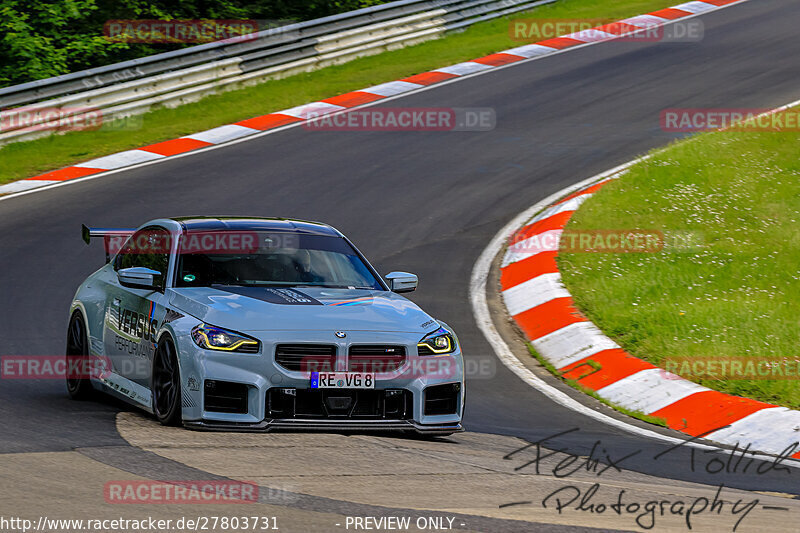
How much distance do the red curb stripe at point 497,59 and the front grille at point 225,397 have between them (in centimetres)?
1650

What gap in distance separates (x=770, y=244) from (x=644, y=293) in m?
2.00

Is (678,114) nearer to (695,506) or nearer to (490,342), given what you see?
(490,342)

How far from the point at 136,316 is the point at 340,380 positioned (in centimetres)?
184

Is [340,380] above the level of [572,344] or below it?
above

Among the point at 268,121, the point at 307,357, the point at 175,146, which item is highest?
the point at 307,357

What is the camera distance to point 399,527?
17.3ft

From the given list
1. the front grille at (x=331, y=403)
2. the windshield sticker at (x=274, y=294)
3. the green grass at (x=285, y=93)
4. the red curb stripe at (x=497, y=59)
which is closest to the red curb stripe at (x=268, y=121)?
the green grass at (x=285, y=93)

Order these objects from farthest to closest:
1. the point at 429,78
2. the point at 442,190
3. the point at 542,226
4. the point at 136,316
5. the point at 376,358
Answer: the point at 429,78 → the point at 442,190 → the point at 542,226 → the point at 136,316 → the point at 376,358

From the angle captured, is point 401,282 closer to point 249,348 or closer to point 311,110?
point 249,348

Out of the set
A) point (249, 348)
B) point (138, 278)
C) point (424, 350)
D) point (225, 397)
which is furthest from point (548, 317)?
point (225, 397)

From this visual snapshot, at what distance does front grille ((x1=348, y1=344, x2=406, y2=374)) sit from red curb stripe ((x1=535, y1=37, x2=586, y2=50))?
1766cm

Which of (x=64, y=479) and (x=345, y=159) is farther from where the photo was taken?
(x=345, y=159)

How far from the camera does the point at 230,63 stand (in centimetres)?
2147

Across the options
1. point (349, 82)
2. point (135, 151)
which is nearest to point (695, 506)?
point (135, 151)
